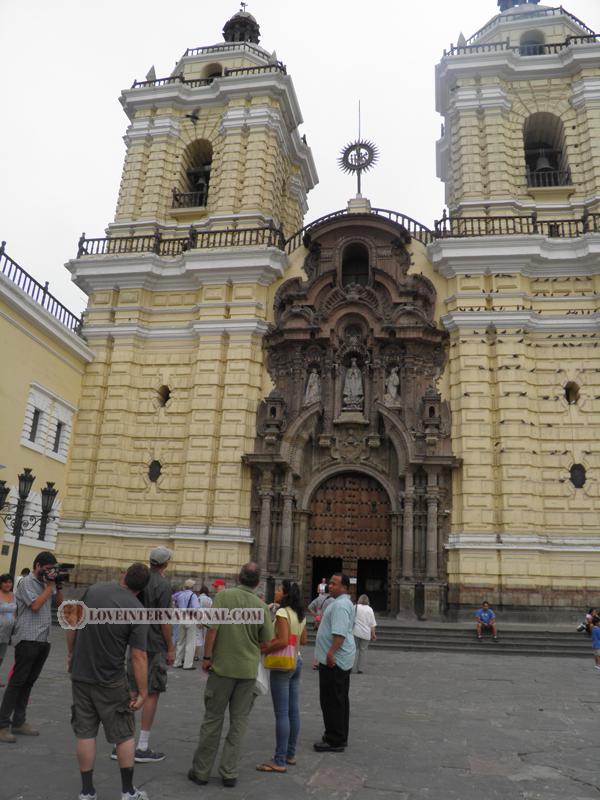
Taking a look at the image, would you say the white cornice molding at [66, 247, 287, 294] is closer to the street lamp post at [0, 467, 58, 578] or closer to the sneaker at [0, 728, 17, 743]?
the street lamp post at [0, 467, 58, 578]

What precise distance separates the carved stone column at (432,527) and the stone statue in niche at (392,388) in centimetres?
266

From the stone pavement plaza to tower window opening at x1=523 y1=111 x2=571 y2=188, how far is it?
60.4 ft

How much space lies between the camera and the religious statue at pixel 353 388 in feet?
66.3

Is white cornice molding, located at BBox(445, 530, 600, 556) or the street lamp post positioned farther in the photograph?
white cornice molding, located at BBox(445, 530, 600, 556)

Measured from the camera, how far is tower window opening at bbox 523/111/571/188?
908 inches

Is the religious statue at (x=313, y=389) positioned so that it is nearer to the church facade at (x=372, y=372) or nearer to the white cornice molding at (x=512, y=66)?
the church facade at (x=372, y=372)

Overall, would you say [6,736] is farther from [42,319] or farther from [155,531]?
[42,319]

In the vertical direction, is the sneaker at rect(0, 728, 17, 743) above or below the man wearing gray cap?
below

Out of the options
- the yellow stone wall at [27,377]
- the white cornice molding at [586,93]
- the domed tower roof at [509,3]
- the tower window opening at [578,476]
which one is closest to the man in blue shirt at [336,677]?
the yellow stone wall at [27,377]

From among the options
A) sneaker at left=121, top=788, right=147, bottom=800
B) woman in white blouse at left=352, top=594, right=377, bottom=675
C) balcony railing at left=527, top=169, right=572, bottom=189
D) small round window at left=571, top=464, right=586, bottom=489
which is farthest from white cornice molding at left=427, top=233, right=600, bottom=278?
sneaker at left=121, top=788, right=147, bottom=800

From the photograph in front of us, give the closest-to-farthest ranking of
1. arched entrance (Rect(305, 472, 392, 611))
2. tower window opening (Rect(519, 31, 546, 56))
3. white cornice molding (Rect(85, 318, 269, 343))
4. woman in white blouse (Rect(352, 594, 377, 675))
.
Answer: woman in white blouse (Rect(352, 594, 377, 675)), arched entrance (Rect(305, 472, 392, 611)), white cornice molding (Rect(85, 318, 269, 343)), tower window opening (Rect(519, 31, 546, 56))

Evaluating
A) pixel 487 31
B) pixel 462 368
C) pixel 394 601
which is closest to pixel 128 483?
pixel 394 601

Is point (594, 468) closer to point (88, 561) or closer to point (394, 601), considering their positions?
point (394, 601)

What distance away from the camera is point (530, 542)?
684 inches
